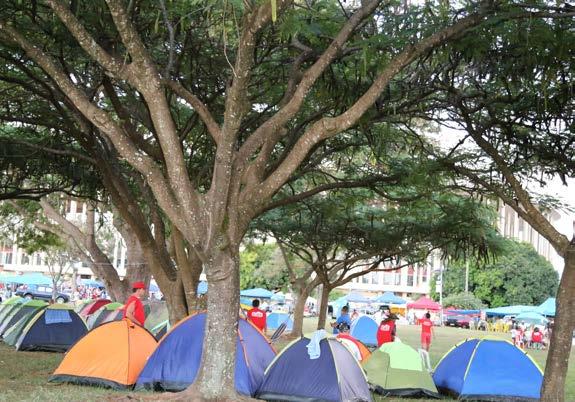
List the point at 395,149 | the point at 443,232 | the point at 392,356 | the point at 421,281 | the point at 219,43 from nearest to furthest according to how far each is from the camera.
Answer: the point at 219,43 → the point at 392,356 → the point at 395,149 → the point at 443,232 → the point at 421,281

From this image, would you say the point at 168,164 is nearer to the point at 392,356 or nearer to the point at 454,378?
the point at 392,356

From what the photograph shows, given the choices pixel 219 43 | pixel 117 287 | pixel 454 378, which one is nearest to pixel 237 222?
pixel 219 43

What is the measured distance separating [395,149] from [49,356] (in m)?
7.76

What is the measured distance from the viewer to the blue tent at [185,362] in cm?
998

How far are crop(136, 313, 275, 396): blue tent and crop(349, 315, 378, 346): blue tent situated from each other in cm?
1712

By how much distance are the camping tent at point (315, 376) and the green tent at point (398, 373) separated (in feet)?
5.23

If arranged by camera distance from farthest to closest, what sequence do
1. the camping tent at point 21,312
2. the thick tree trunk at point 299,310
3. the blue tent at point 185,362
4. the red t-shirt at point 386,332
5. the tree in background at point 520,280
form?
the tree in background at point 520,280, the thick tree trunk at point 299,310, the camping tent at point 21,312, the red t-shirt at point 386,332, the blue tent at point 185,362

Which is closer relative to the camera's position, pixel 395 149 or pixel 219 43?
pixel 219 43

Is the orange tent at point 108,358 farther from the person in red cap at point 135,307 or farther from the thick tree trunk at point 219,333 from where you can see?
the thick tree trunk at point 219,333

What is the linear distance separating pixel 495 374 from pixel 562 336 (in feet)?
9.24

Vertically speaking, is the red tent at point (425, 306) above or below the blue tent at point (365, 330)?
above

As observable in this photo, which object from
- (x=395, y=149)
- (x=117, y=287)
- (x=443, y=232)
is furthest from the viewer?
(x=117, y=287)

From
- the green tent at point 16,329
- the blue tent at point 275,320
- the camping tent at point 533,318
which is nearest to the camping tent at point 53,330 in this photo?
the green tent at point 16,329

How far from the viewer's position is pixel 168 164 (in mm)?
8008
